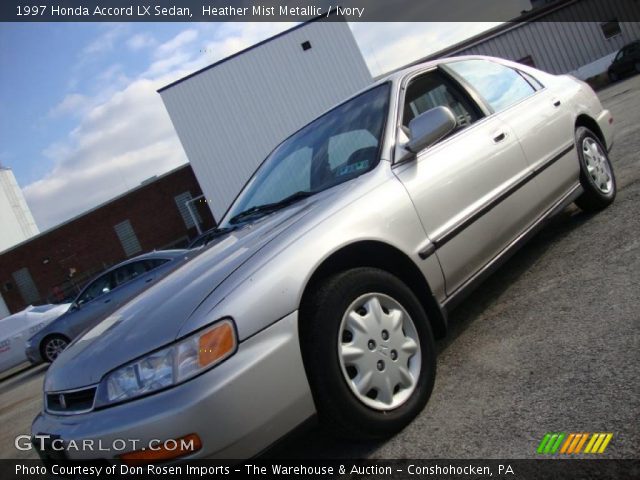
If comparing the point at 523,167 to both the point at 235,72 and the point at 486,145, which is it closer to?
the point at 486,145

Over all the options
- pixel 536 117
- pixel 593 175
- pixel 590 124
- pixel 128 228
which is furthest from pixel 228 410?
pixel 128 228

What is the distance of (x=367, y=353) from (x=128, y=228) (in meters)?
28.0

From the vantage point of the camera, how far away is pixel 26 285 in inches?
1151

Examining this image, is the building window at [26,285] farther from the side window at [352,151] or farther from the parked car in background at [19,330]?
the side window at [352,151]

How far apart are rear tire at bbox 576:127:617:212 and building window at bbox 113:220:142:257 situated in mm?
26822

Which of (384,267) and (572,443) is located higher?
(384,267)

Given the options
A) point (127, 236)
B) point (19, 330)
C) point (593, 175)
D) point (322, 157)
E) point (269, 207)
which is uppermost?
point (127, 236)

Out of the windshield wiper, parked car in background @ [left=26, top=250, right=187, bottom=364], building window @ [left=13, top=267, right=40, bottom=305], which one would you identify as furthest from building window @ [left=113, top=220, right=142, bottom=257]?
the windshield wiper

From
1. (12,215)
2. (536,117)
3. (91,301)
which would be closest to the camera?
(536,117)

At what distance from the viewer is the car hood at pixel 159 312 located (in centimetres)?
192

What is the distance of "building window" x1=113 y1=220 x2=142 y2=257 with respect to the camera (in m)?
28.0

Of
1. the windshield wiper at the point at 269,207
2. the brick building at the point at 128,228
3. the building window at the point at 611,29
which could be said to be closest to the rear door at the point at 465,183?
the windshield wiper at the point at 269,207

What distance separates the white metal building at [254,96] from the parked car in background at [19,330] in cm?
1101

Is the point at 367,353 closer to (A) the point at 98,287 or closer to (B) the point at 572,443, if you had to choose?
(B) the point at 572,443
